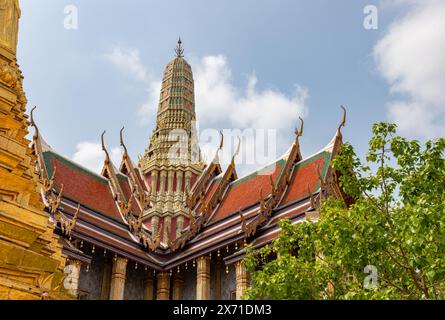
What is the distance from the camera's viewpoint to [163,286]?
76.8ft

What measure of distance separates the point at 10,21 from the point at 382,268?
24.0 feet

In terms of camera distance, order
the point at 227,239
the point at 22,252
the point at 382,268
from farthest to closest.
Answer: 1. the point at 227,239
2. the point at 382,268
3. the point at 22,252

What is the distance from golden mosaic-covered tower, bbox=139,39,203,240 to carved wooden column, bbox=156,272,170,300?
3.09m

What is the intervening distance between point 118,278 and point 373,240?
14779 millimetres

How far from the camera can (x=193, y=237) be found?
24.3 m

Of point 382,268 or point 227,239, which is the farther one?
point 227,239

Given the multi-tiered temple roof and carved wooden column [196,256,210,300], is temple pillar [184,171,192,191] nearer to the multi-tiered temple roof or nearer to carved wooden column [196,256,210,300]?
the multi-tiered temple roof

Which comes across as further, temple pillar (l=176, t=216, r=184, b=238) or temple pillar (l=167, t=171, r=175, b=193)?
temple pillar (l=167, t=171, r=175, b=193)

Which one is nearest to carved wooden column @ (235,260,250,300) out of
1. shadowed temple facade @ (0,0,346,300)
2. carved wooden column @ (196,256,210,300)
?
shadowed temple facade @ (0,0,346,300)

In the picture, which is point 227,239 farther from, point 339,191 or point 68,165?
point 68,165

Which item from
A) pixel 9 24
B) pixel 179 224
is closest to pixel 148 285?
pixel 179 224

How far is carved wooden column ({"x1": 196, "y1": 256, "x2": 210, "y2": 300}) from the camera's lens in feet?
71.7
